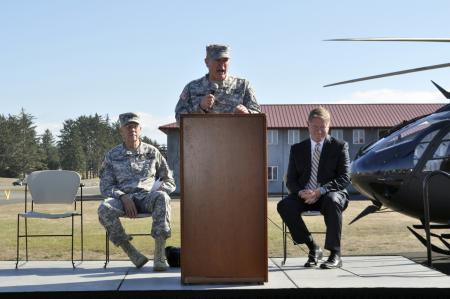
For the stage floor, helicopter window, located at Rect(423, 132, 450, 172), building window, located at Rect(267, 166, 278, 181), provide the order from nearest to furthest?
the stage floor, helicopter window, located at Rect(423, 132, 450, 172), building window, located at Rect(267, 166, 278, 181)

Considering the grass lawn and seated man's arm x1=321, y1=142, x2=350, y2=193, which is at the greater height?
seated man's arm x1=321, y1=142, x2=350, y2=193

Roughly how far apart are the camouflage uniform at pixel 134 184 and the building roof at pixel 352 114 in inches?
1424

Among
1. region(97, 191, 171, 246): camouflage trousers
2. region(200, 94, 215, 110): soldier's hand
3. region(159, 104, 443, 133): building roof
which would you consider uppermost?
region(159, 104, 443, 133): building roof

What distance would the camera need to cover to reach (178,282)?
4418 mm

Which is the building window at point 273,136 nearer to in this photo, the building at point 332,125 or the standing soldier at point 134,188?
the building at point 332,125

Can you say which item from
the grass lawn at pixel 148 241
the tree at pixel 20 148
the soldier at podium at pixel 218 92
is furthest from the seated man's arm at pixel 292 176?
the tree at pixel 20 148

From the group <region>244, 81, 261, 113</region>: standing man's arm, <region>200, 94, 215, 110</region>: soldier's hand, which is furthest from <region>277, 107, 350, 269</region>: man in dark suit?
<region>200, 94, 215, 110</region>: soldier's hand

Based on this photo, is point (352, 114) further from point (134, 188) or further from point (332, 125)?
point (134, 188)

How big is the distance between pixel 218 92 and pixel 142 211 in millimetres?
1258

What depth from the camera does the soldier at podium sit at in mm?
4918

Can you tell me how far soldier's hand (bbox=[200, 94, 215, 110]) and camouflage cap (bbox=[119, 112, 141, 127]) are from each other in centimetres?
106

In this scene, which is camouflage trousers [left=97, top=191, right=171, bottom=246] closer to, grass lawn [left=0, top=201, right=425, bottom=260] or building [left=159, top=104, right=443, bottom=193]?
grass lawn [left=0, top=201, right=425, bottom=260]

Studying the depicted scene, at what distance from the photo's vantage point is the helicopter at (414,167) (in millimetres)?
5797

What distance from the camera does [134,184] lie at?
5523mm
